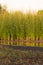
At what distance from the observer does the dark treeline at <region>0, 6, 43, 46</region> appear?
10.5m

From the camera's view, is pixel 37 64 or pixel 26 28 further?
pixel 26 28

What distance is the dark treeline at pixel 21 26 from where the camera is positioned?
34.4 ft

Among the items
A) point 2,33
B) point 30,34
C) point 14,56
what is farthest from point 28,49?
point 2,33

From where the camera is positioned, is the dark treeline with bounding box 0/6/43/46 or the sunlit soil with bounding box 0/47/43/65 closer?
the sunlit soil with bounding box 0/47/43/65

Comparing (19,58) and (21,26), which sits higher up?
(21,26)

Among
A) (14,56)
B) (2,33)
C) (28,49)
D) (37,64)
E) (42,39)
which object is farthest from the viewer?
(2,33)

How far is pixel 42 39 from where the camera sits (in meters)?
10.4

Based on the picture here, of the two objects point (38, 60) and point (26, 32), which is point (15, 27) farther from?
point (38, 60)

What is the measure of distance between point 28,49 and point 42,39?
1.97m

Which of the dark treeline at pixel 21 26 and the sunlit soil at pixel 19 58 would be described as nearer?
the sunlit soil at pixel 19 58

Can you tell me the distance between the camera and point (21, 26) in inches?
423

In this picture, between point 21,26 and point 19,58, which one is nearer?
point 19,58

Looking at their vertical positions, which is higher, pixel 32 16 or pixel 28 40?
pixel 32 16

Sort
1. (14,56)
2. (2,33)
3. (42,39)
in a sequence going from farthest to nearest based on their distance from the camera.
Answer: (2,33), (42,39), (14,56)
